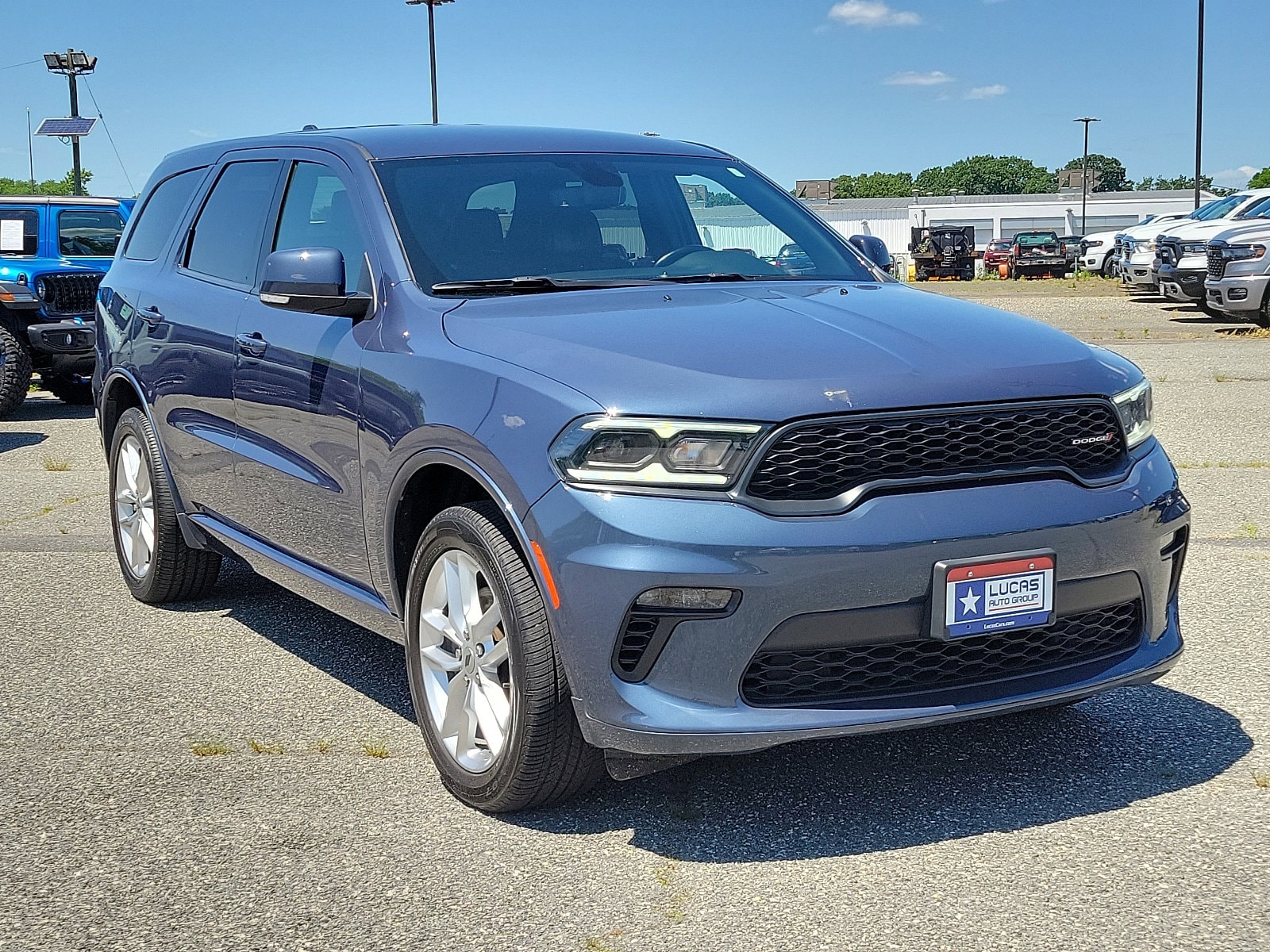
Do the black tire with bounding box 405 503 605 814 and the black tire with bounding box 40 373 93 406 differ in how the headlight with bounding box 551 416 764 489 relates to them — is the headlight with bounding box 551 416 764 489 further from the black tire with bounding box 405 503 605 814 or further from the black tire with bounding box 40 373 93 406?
the black tire with bounding box 40 373 93 406

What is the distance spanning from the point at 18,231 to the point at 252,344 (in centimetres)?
1052

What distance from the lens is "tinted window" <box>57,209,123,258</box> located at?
47.4 feet

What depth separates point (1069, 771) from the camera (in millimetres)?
4016

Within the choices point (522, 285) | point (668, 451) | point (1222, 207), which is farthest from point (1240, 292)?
point (668, 451)

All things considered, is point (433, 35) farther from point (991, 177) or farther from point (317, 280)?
point (991, 177)

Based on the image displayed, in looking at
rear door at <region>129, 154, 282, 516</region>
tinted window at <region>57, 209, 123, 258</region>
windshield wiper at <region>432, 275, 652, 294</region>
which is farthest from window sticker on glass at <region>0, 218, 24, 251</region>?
windshield wiper at <region>432, 275, 652, 294</region>

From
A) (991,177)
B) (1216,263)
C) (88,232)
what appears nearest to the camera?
(88,232)

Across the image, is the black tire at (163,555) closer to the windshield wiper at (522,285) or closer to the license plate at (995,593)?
the windshield wiper at (522,285)

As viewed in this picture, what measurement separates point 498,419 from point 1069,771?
1.82 m

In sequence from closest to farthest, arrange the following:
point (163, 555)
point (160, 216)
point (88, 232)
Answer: point (163, 555) → point (160, 216) → point (88, 232)

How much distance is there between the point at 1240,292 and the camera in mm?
19516

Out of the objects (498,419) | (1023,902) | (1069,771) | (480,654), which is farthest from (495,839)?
(1069,771)

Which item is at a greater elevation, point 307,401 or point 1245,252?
point 1245,252

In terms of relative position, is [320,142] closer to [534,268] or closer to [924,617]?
[534,268]
